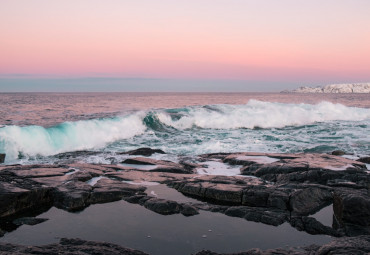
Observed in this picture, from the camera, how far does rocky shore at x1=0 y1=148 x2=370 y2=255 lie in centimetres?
504

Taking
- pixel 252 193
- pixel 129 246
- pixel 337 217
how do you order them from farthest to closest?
pixel 252 193 < pixel 337 217 < pixel 129 246

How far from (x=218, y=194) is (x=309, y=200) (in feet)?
6.17

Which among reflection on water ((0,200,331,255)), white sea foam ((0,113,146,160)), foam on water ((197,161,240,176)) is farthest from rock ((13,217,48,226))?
white sea foam ((0,113,146,160))

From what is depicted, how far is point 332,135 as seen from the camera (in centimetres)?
2084

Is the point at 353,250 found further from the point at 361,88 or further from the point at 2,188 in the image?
the point at 361,88

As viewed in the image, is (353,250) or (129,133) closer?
(353,250)

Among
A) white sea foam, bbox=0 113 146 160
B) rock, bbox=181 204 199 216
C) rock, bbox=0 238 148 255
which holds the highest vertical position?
rock, bbox=0 238 148 255

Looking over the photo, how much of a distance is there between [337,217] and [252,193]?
1697 millimetres

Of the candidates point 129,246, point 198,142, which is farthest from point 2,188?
point 198,142

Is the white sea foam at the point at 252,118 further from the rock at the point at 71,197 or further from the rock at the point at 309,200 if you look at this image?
the rock at the point at 71,197

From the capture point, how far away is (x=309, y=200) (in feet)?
21.4

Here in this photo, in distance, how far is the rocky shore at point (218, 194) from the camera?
5039 mm

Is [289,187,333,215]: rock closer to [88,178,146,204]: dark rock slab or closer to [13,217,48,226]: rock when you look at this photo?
[88,178,146,204]: dark rock slab

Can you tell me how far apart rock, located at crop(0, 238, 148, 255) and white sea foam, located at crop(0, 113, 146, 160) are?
12539 millimetres
